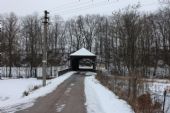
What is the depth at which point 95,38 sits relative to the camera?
93.2 m

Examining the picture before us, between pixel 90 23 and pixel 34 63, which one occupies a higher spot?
pixel 90 23

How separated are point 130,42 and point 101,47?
1761 inches

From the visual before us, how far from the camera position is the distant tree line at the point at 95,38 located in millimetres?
51125

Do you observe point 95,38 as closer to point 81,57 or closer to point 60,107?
point 81,57

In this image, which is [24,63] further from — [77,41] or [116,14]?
[116,14]

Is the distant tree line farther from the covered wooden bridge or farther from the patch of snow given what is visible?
the patch of snow

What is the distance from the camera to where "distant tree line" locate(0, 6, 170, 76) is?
51.1 meters

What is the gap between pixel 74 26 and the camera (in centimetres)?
9681

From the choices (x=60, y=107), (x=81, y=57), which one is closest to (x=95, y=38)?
(x=81, y=57)

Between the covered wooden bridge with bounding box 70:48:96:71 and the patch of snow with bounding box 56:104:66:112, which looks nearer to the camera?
the patch of snow with bounding box 56:104:66:112

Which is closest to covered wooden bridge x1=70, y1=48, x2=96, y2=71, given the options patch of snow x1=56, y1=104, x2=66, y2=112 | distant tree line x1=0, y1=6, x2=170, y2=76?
distant tree line x1=0, y1=6, x2=170, y2=76

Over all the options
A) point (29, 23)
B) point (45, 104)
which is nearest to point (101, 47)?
point (29, 23)

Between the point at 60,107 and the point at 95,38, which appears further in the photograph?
the point at 95,38

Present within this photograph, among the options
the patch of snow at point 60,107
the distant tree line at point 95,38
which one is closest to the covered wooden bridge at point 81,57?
the distant tree line at point 95,38
